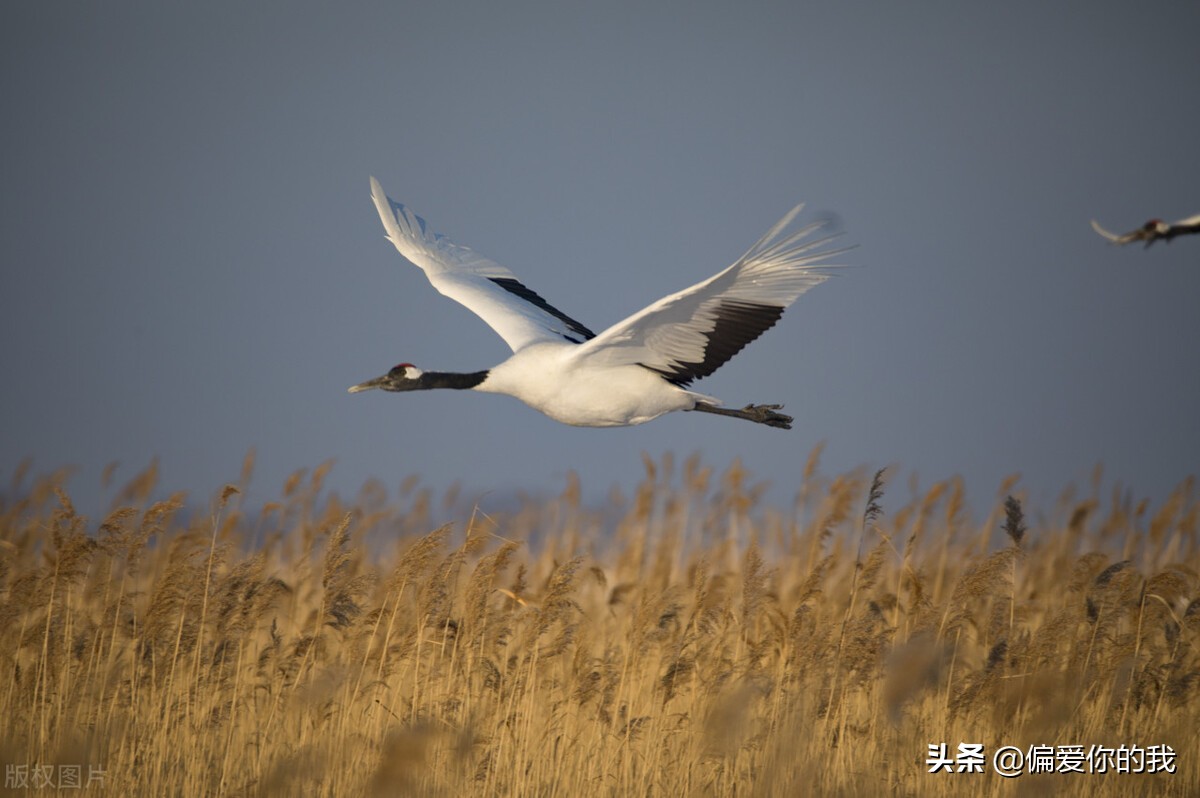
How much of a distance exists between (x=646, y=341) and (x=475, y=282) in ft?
9.99

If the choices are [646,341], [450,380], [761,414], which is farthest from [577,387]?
[761,414]

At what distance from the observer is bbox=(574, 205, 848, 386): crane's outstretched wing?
7.27 meters

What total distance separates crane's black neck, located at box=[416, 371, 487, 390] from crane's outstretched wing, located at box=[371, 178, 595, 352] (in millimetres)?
784

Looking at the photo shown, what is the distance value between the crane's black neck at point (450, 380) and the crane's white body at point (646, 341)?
0.05 meters

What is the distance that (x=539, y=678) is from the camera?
6887 millimetres

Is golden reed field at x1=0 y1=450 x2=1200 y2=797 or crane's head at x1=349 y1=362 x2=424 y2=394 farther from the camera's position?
crane's head at x1=349 y1=362 x2=424 y2=394

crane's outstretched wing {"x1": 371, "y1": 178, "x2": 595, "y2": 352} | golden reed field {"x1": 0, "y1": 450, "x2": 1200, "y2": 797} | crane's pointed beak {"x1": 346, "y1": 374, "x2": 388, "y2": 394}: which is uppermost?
crane's outstretched wing {"x1": 371, "y1": 178, "x2": 595, "y2": 352}

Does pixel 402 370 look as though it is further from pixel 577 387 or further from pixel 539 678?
pixel 539 678

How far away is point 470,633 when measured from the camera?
653 cm

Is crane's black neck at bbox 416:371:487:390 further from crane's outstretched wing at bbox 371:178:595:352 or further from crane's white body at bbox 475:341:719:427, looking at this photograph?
crane's outstretched wing at bbox 371:178:595:352

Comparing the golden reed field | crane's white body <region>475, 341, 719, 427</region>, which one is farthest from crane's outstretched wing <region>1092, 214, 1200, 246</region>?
crane's white body <region>475, 341, 719, 427</region>

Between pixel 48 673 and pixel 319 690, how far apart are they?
1.78 metres

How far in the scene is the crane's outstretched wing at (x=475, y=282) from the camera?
33.2 ft

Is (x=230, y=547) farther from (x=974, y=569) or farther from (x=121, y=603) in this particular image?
(x=974, y=569)
